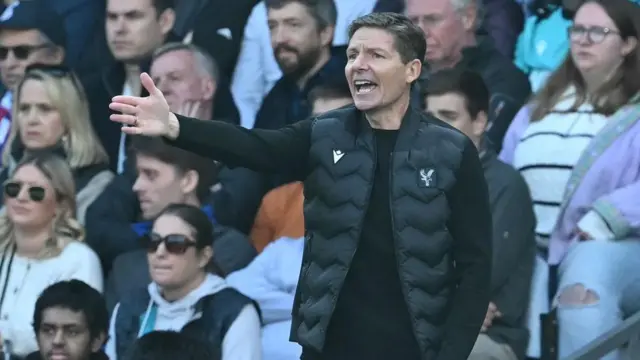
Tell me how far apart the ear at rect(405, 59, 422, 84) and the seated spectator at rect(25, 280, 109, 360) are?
8.77 ft

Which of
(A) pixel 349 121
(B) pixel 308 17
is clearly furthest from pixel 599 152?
(A) pixel 349 121

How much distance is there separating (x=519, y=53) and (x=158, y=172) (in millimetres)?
2094

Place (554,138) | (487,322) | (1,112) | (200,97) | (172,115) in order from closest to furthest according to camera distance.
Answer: (172,115) < (487,322) < (554,138) < (200,97) < (1,112)

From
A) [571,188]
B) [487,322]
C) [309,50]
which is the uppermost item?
[309,50]

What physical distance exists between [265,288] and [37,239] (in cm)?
123

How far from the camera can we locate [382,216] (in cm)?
411

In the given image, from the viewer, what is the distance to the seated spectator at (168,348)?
5723 mm

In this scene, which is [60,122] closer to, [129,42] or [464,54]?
[129,42]

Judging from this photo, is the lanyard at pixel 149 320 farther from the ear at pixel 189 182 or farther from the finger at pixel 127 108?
the finger at pixel 127 108

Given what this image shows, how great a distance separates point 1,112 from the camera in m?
8.27

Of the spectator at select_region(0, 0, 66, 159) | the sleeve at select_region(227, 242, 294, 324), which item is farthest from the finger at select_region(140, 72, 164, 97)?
the spectator at select_region(0, 0, 66, 159)

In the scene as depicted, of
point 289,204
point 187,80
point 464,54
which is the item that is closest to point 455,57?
point 464,54

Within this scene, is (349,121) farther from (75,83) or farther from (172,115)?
(75,83)

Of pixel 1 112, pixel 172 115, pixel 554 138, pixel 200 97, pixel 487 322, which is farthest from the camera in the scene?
pixel 1 112
